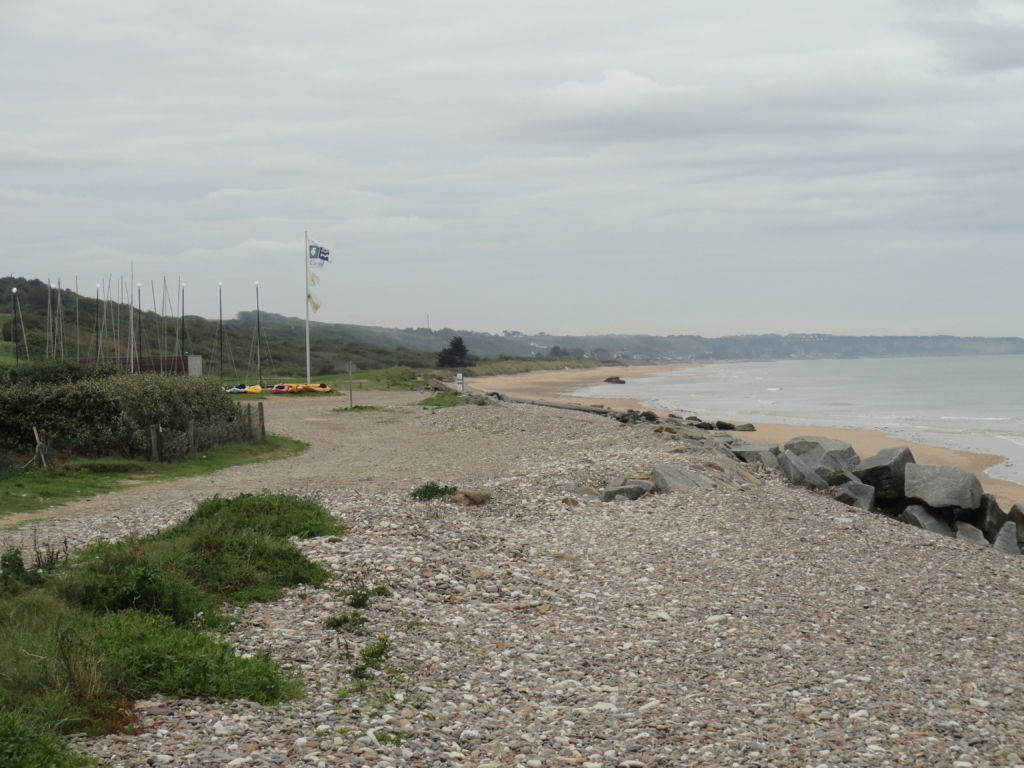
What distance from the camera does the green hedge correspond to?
19.1 m

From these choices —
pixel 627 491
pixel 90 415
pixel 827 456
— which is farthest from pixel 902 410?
pixel 90 415

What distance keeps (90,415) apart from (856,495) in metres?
18.5

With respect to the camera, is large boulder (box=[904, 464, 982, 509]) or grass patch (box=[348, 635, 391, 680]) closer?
grass patch (box=[348, 635, 391, 680])

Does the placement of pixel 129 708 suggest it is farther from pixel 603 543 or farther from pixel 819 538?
pixel 819 538

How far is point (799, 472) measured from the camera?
19828 mm

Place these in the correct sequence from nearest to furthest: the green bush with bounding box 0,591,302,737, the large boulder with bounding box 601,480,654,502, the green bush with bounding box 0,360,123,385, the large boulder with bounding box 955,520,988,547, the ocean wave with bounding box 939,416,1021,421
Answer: the green bush with bounding box 0,591,302,737 → the large boulder with bounding box 601,480,654,502 → the large boulder with bounding box 955,520,988,547 → the green bush with bounding box 0,360,123,385 → the ocean wave with bounding box 939,416,1021,421

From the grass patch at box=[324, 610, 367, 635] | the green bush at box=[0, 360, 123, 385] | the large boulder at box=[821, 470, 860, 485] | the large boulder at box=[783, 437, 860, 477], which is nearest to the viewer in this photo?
the grass patch at box=[324, 610, 367, 635]

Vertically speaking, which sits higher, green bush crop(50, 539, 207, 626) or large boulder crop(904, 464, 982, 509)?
green bush crop(50, 539, 207, 626)

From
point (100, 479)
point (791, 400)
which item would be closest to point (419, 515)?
point (100, 479)

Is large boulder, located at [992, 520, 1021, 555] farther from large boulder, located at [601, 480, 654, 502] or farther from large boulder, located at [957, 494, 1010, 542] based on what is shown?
large boulder, located at [601, 480, 654, 502]

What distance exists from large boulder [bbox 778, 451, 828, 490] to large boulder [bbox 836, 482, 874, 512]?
2.20ft

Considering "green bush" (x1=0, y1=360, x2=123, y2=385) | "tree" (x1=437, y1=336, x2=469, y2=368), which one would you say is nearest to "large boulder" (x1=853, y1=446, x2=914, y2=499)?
"green bush" (x1=0, y1=360, x2=123, y2=385)

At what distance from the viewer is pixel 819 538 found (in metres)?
12.8

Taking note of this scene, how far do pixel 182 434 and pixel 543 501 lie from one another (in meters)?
11.0
